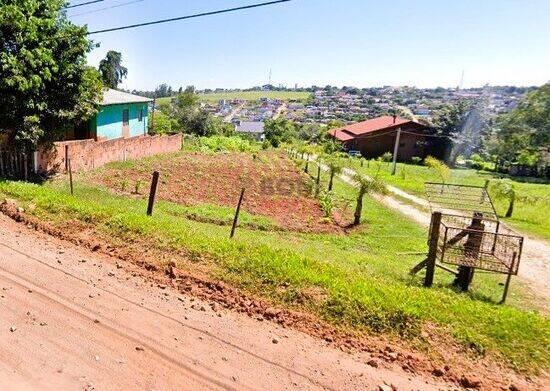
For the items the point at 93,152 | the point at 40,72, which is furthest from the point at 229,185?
the point at 40,72

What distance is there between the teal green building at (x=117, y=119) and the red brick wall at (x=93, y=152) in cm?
221

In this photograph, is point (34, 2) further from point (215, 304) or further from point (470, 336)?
point (470, 336)

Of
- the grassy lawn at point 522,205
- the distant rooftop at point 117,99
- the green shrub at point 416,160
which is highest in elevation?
the distant rooftop at point 117,99

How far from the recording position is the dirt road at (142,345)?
4.84 m

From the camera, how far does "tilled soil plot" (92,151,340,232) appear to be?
1786cm

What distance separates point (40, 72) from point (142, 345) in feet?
→ 43.7

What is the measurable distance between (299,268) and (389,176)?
29975 millimetres

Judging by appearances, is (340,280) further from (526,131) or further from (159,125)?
(526,131)

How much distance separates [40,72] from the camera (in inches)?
597

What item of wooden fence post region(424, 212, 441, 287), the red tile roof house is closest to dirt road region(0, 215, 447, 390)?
wooden fence post region(424, 212, 441, 287)

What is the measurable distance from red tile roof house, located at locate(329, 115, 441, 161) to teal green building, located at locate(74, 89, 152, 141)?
1022 inches

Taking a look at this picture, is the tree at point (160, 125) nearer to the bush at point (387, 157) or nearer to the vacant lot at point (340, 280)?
the bush at point (387, 157)

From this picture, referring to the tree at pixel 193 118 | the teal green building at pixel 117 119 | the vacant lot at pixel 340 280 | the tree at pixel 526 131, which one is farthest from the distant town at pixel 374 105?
the vacant lot at pixel 340 280

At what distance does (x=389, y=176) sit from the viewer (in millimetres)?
35906
